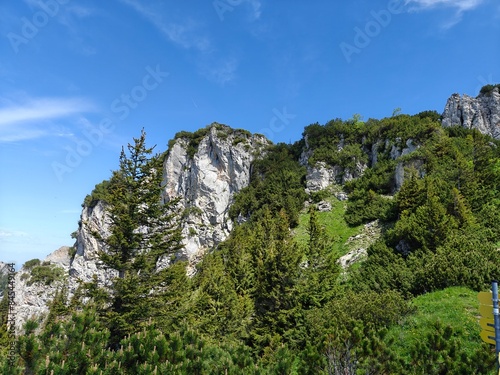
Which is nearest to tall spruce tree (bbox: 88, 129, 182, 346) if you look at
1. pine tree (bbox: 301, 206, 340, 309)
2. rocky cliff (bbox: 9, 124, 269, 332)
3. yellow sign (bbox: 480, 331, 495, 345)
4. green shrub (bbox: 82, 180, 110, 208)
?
pine tree (bbox: 301, 206, 340, 309)

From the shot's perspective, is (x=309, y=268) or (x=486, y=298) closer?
(x=486, y=298)

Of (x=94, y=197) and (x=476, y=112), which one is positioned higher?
(x=476, y=112)

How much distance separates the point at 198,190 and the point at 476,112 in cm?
4042

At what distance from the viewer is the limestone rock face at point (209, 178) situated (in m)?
45.8

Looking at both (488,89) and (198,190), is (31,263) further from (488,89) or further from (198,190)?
(488,89)

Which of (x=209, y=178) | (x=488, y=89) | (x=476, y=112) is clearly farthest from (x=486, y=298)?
(x=488, y=89)

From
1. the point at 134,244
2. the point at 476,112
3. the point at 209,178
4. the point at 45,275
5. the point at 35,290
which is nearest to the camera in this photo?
the point at 134,244

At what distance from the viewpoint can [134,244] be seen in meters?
14.9

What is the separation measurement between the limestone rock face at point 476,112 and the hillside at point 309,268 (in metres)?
0.19

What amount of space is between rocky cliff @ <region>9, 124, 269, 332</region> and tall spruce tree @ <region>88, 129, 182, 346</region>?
89.8 feet

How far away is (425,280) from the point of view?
15.4 m

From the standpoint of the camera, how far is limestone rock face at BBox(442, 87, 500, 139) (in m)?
39.3

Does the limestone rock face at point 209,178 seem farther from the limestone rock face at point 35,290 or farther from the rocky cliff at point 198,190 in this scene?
the limestone rock face at point 35,290

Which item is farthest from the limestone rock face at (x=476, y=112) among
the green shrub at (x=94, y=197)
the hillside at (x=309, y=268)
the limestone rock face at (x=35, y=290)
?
the limestone rock face at (x=35, y=290)
